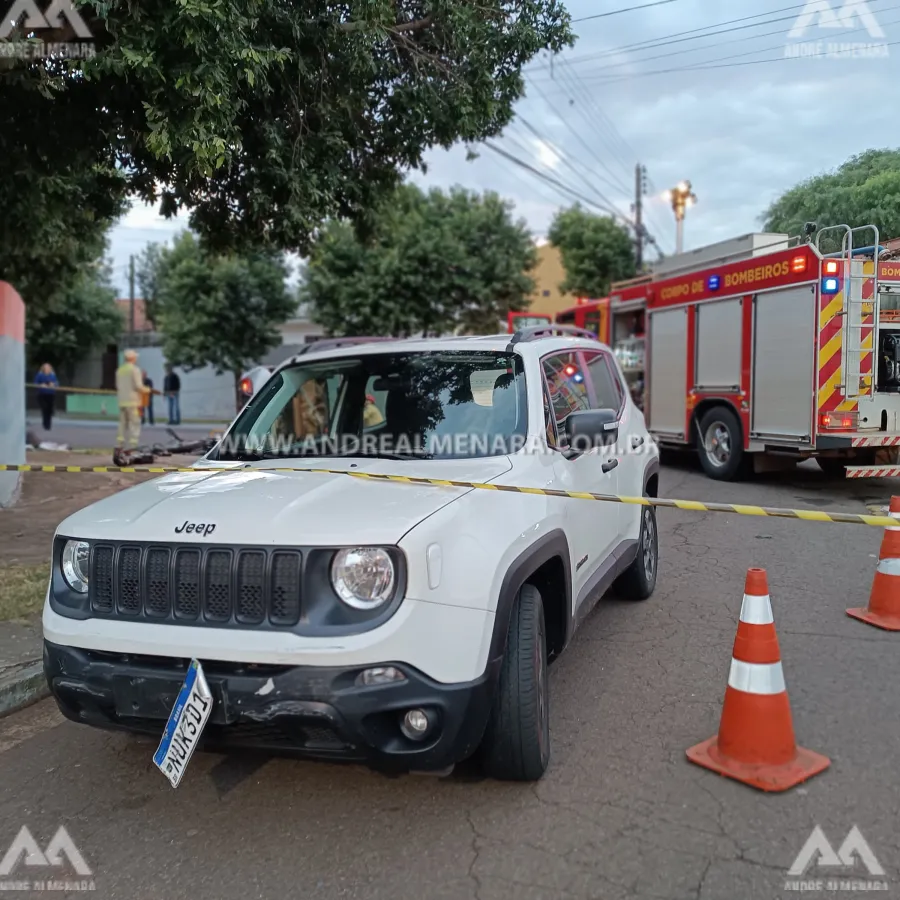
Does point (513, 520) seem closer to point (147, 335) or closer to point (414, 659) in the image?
point (414, 659)

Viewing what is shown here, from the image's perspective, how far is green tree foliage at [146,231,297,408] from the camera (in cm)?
2514

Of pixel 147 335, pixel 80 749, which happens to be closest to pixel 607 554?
pixel 80 749

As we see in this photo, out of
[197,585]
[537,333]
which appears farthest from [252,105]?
[197,585]

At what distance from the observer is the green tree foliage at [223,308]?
82.5 ft

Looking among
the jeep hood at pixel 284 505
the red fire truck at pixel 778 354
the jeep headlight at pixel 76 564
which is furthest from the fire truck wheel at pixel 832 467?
the jeep headlight at pixel 76 564

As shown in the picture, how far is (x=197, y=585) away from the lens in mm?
2902

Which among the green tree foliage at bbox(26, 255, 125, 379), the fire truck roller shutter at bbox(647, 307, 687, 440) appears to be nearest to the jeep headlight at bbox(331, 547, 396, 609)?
the fire truck roller shutter at bbox(647, 307, 687, 440)

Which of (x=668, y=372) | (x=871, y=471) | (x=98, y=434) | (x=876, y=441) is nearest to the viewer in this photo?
(x=876, y=441)

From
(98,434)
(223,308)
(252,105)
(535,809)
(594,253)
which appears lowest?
(535,809)

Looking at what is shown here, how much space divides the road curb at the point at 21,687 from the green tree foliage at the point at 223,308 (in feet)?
71.0

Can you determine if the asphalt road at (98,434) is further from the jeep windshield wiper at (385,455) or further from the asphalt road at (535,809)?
the asphalt road at (535,809)

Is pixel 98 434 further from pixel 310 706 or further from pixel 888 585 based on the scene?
pixel 310 706

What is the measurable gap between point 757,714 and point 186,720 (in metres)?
2.20
